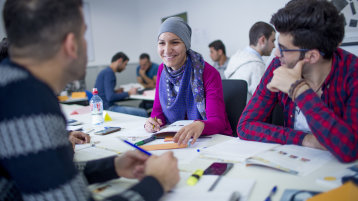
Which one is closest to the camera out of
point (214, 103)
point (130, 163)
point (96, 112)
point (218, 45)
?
point (130, 163)

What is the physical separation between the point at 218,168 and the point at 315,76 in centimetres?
67

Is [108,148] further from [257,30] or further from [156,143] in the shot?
[257,30]

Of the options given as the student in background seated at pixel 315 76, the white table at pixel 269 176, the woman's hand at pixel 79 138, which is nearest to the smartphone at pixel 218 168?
the white table at pixel 269 176

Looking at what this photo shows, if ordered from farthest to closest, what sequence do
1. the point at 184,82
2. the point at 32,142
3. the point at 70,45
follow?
the point at 184,82 < the point at 70,45 < the point at 32,142

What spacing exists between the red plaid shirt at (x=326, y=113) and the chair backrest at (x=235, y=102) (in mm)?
459

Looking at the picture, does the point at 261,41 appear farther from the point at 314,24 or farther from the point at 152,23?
the point at 152,23

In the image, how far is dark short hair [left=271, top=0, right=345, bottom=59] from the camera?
109cm

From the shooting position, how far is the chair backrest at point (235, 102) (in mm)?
1840

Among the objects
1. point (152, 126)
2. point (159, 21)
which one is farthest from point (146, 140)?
point (159, 21)

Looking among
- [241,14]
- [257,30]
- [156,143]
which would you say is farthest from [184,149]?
[241,14]

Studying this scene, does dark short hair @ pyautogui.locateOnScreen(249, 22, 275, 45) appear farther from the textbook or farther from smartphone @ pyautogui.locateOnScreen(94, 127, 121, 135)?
the textbook

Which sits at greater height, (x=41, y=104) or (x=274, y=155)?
(x=41, y=104)

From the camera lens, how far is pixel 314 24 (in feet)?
3.60

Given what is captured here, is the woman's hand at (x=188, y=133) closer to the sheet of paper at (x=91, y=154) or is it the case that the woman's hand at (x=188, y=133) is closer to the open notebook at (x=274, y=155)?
the open notebook at (x=274, y=155)
